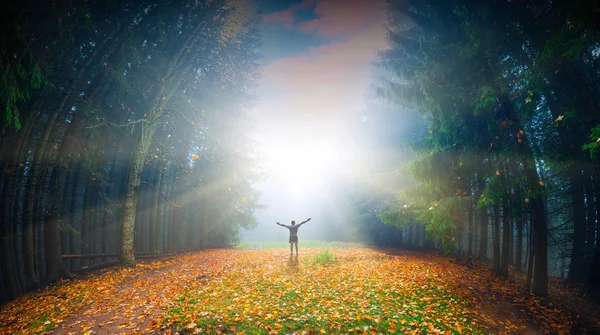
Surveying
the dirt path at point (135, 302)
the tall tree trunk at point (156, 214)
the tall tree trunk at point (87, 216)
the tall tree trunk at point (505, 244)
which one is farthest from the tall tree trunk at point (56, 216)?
the tall tree trunk at point (505, 244)

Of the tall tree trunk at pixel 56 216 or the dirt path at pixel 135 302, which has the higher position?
the tall tree trunk at pixel 56 216

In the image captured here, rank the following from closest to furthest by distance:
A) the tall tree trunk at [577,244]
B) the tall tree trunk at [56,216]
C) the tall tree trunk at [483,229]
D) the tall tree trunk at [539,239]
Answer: the tall tree trunk at [539,239] → the tall tree trunk at [56,216] → the tall tree trunk at [577,244] → the tall tree trunk at [483,229]

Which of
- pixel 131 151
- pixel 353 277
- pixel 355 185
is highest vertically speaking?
pixel 131 151

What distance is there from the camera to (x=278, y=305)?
19.4ft

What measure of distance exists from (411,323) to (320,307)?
213 cm

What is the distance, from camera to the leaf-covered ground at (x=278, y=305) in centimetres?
491

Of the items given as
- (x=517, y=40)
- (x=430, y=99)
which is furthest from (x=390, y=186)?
(x=517, y=40)

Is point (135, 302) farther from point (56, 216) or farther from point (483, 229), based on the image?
point (483, 229)

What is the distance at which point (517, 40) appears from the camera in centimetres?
675

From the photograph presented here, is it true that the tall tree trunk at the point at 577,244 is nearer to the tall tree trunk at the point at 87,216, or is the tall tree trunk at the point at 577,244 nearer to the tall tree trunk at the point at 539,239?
the tall tree trunk at the point at 539,239

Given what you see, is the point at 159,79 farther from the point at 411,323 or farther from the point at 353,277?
the point at 411,323

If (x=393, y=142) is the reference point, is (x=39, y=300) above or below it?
below

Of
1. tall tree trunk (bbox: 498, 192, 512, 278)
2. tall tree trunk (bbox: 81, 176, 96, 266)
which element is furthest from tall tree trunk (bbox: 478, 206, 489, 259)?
tall tree trunk (bbox: 81, 176, 96, 266)

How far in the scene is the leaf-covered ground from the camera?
491 centimetres
